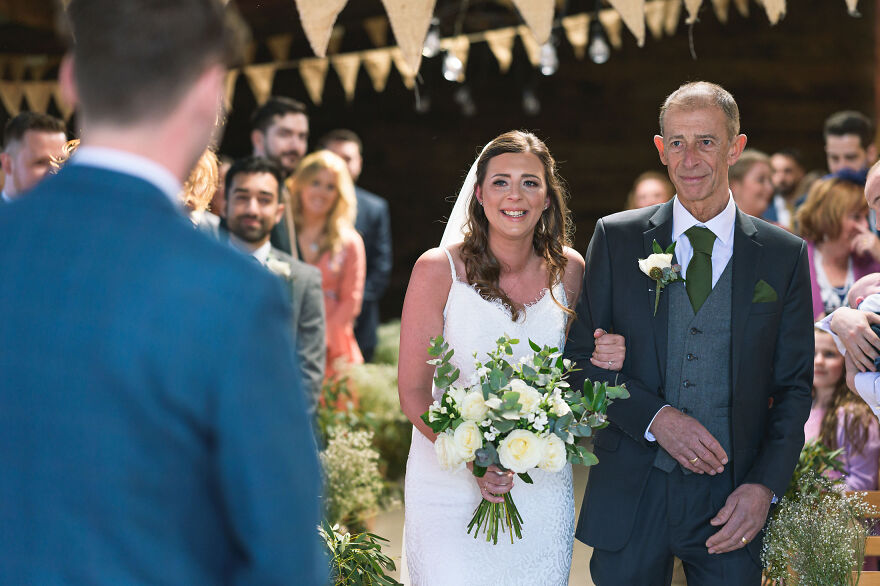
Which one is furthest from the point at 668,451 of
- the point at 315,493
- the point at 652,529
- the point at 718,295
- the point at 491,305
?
the point at 315,493

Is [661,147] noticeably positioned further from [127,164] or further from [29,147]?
[29,147]

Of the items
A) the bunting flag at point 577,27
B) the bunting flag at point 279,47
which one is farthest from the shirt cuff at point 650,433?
the bunting flag at point 279,47

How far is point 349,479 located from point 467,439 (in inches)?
91.1

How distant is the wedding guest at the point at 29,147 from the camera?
4.35 metres

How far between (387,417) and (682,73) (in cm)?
711

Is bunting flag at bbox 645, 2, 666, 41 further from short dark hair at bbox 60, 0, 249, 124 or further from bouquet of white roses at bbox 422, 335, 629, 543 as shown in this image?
short dark hair at bbox 60, 0, 249, 124

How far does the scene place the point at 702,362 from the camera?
2.64 metres

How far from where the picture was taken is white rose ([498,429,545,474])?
2.51 meters

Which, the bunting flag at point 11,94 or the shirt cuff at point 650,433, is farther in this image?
the bunting flag at point 11,94

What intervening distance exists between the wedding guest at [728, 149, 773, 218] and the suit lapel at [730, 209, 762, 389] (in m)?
3.41

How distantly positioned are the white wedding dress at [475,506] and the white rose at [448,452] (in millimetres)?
449

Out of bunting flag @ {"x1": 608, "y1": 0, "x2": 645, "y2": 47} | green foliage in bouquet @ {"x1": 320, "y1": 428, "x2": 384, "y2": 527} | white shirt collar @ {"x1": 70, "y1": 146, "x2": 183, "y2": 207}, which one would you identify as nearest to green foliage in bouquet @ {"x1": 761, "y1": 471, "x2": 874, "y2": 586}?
bunting flag @ {"x1": 608, "y1": 0, "x2": 645, "y2": 47}

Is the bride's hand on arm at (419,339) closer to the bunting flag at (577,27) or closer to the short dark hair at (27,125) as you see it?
the short dark hair at (27,125)

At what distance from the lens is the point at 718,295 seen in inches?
105
